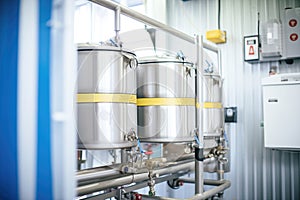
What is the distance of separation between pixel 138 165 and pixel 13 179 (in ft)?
3.17

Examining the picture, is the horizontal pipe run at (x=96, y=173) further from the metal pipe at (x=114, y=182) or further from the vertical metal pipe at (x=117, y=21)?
the vertical metal pipe at (x=117, y=21)

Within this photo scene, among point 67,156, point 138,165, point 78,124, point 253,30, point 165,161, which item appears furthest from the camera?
point 253,30

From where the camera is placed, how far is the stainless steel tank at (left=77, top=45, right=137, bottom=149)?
138 cm

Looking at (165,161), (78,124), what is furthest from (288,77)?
(78,124)

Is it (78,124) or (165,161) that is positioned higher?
(78,124)

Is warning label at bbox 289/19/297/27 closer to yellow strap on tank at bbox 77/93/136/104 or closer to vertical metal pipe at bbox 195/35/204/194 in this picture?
vertical metal pipe at bbox 195/35/204/194

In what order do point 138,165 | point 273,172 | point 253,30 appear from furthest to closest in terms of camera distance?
point 253,30 → point 273,172 → point 138,165

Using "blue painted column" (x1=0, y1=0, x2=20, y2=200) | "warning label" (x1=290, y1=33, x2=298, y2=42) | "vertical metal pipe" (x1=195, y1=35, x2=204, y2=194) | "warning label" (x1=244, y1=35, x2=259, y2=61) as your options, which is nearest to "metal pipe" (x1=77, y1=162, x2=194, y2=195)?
"vertical metal pipe" (x1=195, y1=35, x2=204, y2=194)

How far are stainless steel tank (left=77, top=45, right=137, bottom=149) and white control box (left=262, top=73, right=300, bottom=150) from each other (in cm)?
158

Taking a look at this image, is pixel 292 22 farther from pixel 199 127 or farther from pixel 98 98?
pixel 98 98

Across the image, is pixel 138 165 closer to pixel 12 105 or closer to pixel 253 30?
pixel 12 105

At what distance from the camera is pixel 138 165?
5.58ft

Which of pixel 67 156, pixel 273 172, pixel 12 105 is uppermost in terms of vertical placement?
pixel 12 105

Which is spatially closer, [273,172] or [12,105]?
[12,105]
